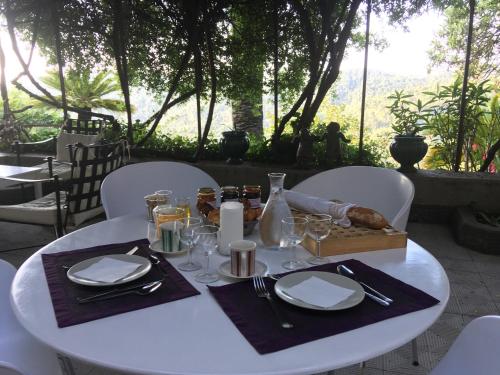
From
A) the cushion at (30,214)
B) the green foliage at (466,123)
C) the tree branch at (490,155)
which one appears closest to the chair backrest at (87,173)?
the cushion at (30,214)

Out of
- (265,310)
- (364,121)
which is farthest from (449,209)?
(265,310)

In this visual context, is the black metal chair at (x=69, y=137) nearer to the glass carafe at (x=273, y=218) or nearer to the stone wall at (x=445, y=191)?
the stone wall at (x=445, y=191)

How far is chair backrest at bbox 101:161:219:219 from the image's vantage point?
6.93ft

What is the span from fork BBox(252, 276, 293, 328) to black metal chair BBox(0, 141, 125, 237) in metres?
1.97

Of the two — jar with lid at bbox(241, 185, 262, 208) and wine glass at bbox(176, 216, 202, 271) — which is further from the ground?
jar with lid at bbox(241, 185, 262, 208)

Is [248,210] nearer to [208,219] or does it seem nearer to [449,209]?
[208,219]

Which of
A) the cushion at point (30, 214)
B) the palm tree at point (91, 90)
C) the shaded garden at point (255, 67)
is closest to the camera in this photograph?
the cushion at point (30, 214)

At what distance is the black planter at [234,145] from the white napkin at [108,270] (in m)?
3.15

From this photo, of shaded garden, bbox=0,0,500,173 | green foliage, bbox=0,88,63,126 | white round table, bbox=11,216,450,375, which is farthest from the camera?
green foliage, bbox=0,88,63,126

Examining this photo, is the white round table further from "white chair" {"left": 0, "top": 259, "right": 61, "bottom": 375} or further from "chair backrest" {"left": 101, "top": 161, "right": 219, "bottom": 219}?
"chair backrest" {"left": 101, "top": 161, "right": 219, "bottom": 219}

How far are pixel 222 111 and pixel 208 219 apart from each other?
366 centimetres

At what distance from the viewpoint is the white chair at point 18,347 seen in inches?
48.6

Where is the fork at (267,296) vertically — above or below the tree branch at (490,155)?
below

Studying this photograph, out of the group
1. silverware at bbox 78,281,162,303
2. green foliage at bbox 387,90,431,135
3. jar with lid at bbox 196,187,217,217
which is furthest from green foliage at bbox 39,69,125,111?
silverware at bbox 78,281,162,303
